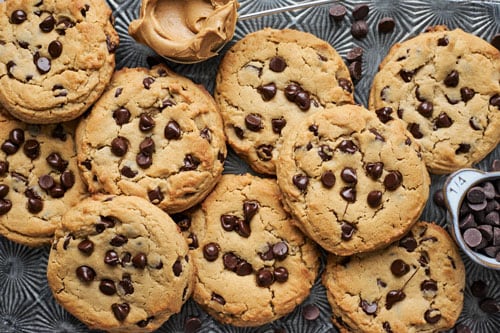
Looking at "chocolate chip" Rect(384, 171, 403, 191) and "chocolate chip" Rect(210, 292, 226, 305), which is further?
"chocolate chip" Rect(210, 292, 226, 305)

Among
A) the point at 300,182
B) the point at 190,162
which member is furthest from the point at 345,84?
the point at 190,162

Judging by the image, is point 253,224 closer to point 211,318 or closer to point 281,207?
point 281,207

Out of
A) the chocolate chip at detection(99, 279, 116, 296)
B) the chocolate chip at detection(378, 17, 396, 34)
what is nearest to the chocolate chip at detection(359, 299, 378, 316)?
the chocolate chip at detection(99, 279, 116, 296)

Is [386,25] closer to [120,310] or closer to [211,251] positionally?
[211,251]

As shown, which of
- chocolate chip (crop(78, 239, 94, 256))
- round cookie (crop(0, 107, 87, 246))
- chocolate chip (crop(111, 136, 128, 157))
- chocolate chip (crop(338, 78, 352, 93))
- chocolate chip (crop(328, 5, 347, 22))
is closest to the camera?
chocolate chip (crop(78, 239, 94, 256))

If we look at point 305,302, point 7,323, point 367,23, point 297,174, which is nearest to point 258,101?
point 297,174

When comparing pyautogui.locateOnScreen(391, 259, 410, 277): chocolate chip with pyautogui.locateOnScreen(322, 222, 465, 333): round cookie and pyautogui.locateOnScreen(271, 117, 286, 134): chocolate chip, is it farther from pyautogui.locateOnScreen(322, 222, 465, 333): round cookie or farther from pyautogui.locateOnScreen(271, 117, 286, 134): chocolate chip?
pyautogui.locateOnScreen(271, 117, 286, 134): chocolate chip

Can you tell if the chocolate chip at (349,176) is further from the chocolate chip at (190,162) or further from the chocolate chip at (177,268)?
the chocolate chip at (177,268)
